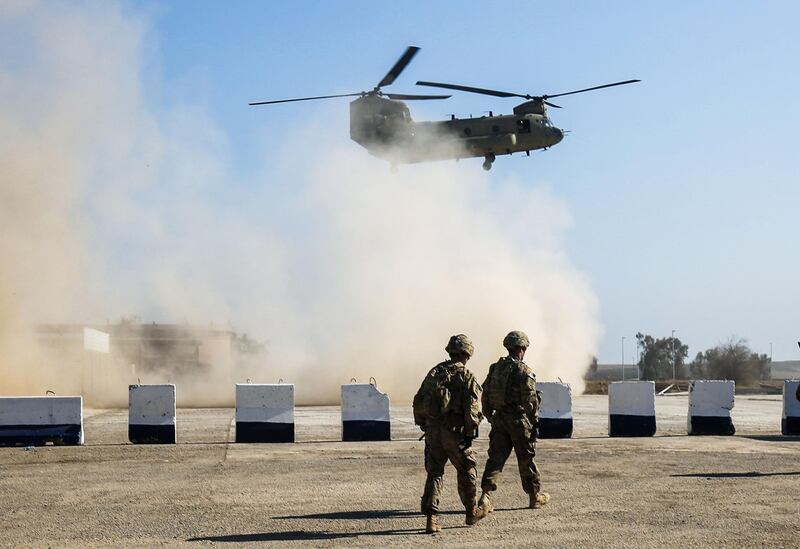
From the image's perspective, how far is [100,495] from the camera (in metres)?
11.6

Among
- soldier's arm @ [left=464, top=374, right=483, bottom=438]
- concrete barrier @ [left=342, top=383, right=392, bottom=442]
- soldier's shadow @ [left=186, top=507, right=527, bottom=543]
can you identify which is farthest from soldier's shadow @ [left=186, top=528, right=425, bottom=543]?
concrete barrier @ [left=342, top=383, right=392, bottom=442]

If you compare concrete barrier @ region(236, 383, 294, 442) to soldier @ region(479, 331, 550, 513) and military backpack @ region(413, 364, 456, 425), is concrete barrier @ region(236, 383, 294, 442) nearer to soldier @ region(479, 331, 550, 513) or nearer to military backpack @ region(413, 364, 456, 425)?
soldier @ region(479, 331, 550, 513)

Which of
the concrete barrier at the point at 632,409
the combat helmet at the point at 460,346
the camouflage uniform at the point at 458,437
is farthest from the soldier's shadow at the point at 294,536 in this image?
the concrete barrier at the point at 632,409

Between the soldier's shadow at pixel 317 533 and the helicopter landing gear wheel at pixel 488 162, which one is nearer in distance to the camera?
the soldier's shadow at pixel 317 533

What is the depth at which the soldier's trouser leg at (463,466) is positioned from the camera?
9.48 metres

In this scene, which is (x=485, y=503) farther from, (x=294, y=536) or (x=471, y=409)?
(x=294, y=536)

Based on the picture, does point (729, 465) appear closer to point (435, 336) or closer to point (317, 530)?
point (317, 530)

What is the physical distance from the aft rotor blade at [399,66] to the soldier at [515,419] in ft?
72.3

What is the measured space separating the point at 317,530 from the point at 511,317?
1455 inches

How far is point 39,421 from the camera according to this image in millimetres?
17578

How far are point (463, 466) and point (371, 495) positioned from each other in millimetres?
2352

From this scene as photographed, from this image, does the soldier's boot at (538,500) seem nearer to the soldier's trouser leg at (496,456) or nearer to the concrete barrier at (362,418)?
the soldier's trouser leg at (496,456)

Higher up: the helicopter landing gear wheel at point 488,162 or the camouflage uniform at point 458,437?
the helicopter landing gear wheel at point 488,162

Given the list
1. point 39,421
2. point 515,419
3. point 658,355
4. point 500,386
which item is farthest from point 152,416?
point 658,355
